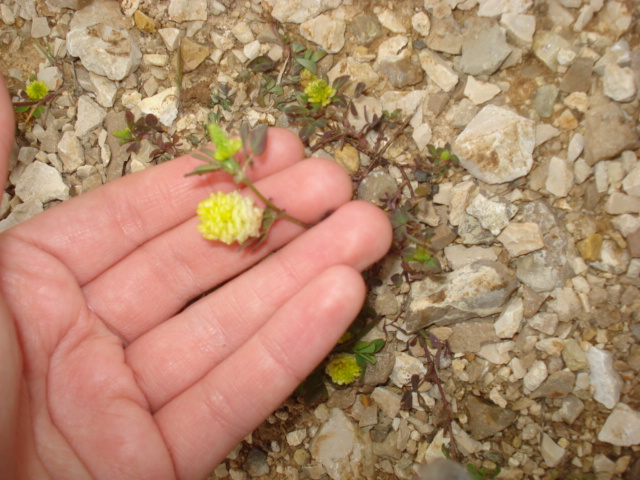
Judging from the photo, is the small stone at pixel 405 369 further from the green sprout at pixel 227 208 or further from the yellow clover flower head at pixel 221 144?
the yellow clover flower head at pixel 221 144

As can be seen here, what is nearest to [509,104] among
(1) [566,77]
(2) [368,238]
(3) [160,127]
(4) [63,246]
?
(1) [566,77]

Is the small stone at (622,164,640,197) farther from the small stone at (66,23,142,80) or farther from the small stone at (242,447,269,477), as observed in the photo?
the small stone at (66,23,142,80)

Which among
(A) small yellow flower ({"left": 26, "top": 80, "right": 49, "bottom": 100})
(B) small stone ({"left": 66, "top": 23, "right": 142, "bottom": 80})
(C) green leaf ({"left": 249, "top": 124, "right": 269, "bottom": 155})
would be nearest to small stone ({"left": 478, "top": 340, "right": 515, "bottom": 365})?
(C) green leaf ({"left": 249, "top": 124, "right": 269, "bottom": 155})

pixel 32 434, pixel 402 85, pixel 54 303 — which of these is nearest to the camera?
pixel 32 434

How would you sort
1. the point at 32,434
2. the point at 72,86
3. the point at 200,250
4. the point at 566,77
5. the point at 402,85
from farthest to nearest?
the point at 72,86, the point at 402,85, the point at 566,77, the point at 200,250, the point at 32,434

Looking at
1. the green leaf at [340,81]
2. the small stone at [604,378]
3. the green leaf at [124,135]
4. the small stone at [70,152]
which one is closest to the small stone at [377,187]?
the green leaf at [340,81]

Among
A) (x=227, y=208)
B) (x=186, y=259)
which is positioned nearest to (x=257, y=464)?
(x=186, y=259)

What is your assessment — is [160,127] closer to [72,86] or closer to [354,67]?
[72,86]
